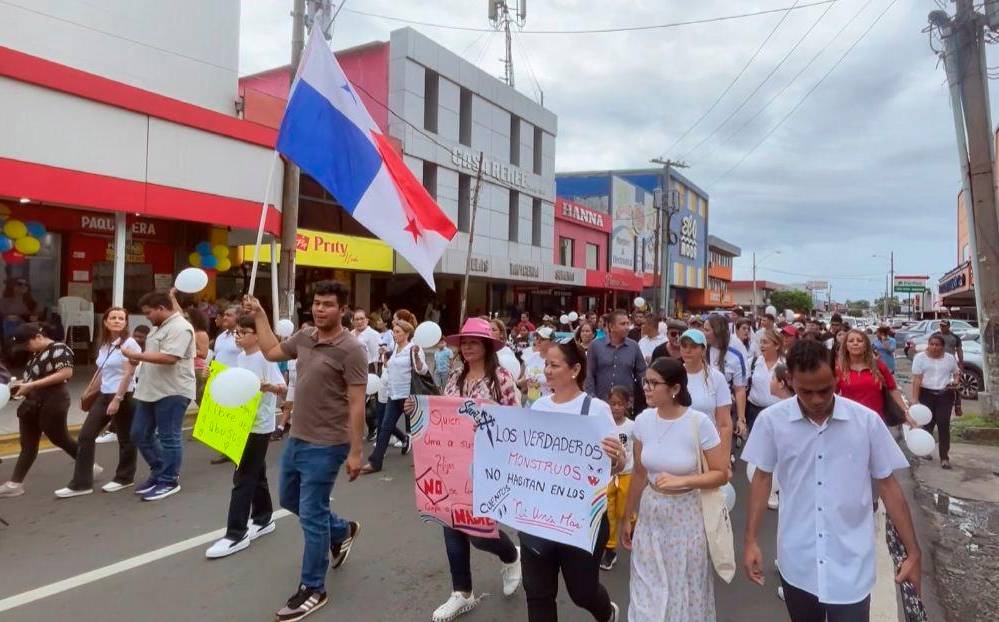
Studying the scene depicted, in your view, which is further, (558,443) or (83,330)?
(83,330)

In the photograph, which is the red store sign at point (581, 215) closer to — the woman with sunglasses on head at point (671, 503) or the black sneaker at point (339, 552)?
the black sneaker at point (339, 552)

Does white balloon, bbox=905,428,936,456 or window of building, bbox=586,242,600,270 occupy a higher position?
window of building, bbox=586,242,600,270

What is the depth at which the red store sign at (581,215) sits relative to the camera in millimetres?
32219

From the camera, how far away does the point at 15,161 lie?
1006 centimetres

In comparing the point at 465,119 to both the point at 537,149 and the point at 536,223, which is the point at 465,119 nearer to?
the point at 537,149

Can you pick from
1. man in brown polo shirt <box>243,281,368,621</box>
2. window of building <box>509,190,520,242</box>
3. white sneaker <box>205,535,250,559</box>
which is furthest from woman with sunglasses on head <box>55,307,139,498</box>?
window of building <box>509,190,520,242</box>

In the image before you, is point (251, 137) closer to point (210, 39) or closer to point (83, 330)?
point (210, 39)

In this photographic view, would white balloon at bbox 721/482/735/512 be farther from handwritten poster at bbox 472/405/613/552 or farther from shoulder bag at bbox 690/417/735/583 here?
handwritten poster at bbox 472/405/613/552

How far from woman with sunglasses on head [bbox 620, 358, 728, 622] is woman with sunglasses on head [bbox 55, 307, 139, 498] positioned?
4970mm

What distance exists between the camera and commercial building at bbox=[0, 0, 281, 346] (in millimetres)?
10492

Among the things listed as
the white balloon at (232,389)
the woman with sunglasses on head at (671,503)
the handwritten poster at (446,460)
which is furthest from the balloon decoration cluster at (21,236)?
the woman with sunglasses on head at (671,503)

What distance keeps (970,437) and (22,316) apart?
16906 millimetres

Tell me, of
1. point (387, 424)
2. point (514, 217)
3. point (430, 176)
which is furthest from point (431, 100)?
point (387, 424)

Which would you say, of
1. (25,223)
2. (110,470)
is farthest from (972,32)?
(25,223)
